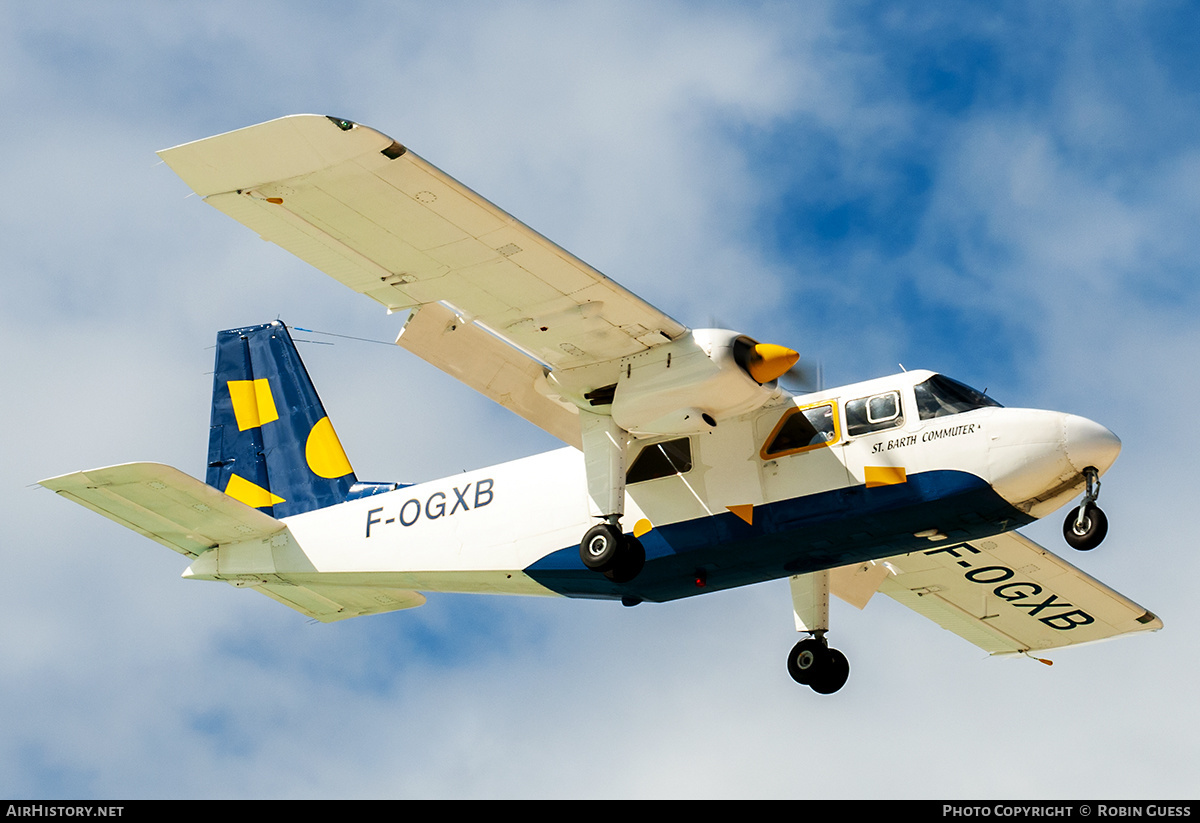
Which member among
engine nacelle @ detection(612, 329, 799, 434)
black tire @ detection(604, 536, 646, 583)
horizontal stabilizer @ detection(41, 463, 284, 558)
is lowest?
black tire @ detection(604, 536, 646, 583)

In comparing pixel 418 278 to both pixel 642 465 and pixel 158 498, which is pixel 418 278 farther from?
pixel 158 498

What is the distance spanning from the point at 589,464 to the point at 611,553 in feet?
4.02

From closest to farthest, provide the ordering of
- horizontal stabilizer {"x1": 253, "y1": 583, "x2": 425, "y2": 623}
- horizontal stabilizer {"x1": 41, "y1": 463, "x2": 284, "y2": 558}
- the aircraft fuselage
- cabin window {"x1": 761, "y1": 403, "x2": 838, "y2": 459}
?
the aircraft fuselage, cabin window {"x1": 761, "y1": 403, "x2": 838, "y2": 459}, horizontal stabilizer {"x1": 41, "y1": 463, "x2": 284, "y2": 558}, horizontal stabilizer {"x1": 253, "y1": 583, "x2": 425, "y2": 623}

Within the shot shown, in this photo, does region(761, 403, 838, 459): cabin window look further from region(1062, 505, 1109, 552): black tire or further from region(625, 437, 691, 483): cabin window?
region(1062, 505, 1109, 552): black tire

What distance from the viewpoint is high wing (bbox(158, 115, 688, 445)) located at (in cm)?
1473

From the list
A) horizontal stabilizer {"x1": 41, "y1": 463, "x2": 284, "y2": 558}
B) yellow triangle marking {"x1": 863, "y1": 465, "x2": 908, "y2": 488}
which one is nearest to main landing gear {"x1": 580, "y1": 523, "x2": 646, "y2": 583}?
yellow triangle marking {"x1": 863, "y1": 465, "x2": 908, "y2": 488}

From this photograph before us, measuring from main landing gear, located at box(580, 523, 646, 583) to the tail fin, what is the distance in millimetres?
5479

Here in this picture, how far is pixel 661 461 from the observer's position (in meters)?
18.2

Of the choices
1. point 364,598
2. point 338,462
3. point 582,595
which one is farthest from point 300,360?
point 582,595

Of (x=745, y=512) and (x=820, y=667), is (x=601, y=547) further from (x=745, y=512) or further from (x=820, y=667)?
(x=820, y=667)

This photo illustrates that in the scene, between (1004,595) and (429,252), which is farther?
(1004,595)

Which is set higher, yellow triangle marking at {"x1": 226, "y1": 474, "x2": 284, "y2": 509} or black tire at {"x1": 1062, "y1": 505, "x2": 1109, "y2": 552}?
yellow triangle marking at {"x1": 226, "y1": 474, "x2": 284, "y2": 509}

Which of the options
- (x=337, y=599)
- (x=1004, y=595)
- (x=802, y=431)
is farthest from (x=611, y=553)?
(x=1004, y=595)
